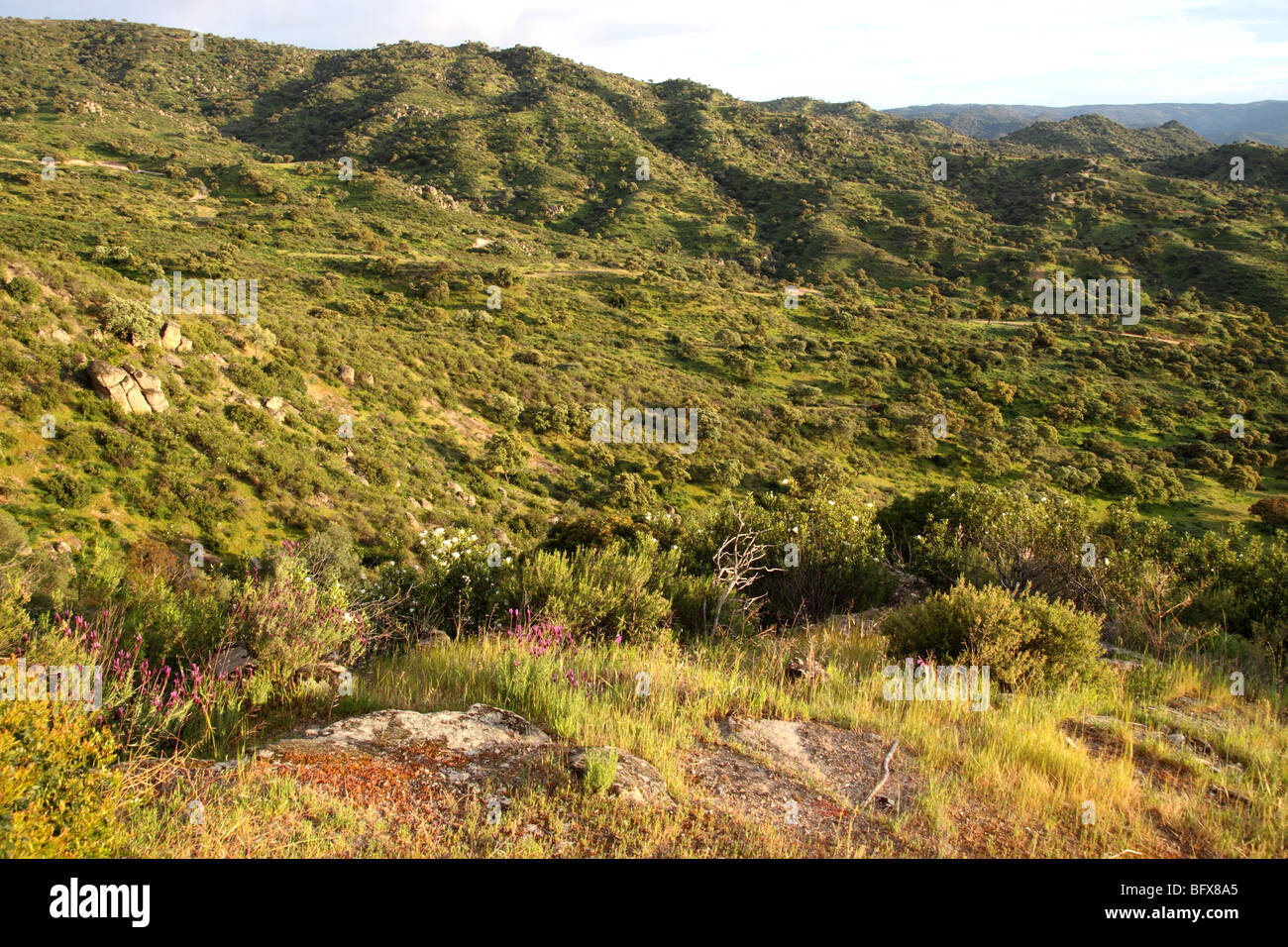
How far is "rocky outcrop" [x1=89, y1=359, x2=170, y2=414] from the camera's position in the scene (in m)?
18.1

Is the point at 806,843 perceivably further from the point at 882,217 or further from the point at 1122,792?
the point at 882,217

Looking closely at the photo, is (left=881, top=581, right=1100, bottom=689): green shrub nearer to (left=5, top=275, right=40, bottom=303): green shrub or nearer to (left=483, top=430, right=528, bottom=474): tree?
(left=483, top=430, right=528, bottom=474): tree

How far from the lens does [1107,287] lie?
6581 centimetres

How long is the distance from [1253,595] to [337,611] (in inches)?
394

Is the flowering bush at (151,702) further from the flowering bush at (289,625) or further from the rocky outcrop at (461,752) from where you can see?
the rocky outcrop at (461,752)

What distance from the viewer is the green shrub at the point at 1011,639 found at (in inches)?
197

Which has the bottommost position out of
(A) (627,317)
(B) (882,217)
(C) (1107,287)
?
(A) (627,317)

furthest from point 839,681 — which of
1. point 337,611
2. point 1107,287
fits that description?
point 1107,287

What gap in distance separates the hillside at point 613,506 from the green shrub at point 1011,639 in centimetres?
4

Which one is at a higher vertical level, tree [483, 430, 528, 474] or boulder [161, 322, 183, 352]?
boulder [161, 322, 183, 352]

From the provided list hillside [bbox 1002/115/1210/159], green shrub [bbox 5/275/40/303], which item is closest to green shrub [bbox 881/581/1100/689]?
green shrub [bbox 5/275/40/303]

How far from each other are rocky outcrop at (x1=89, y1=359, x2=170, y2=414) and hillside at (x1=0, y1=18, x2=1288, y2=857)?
0.12 meters

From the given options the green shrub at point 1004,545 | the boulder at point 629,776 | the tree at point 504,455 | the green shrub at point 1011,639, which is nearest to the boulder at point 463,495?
the tree at point 504,455

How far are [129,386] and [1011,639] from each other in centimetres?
2208
